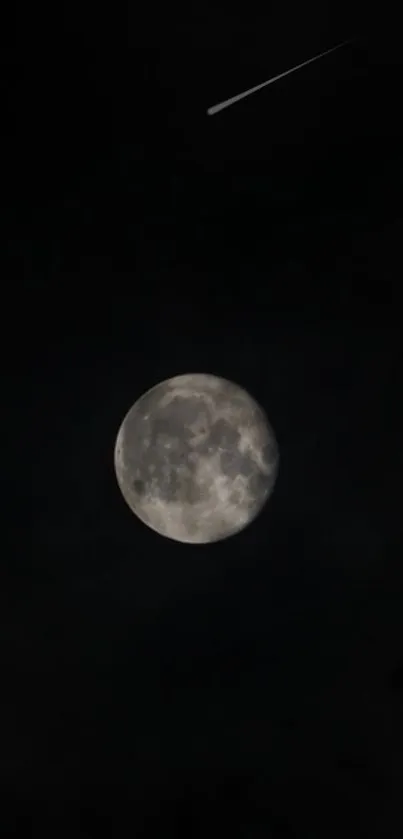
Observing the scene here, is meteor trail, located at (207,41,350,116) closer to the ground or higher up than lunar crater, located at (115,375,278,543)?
higher up

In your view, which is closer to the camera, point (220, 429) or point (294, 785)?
point (220, 429)

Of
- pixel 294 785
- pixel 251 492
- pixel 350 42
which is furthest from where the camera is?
pixel 294 785

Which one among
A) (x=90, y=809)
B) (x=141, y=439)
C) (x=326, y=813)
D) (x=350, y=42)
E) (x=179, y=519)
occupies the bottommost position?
(x=326, y=813)

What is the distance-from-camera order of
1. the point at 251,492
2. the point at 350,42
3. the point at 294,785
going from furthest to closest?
the point at 294,785
the point at 251,492
the point at 350,42

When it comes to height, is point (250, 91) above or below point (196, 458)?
above

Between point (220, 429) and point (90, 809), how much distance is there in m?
3.30

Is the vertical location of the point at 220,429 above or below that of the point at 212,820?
above

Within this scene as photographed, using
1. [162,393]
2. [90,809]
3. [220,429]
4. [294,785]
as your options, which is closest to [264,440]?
[220,429]

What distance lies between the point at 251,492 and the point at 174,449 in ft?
2.20

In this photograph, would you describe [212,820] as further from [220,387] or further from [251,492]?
[220,387]

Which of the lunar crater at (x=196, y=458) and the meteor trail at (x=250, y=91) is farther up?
the meteor trail at (x=250, y=91)

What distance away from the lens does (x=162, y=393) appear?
245 inches

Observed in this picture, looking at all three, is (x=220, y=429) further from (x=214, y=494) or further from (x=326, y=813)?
(x=326, y=813)

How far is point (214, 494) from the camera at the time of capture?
19.8 ft
